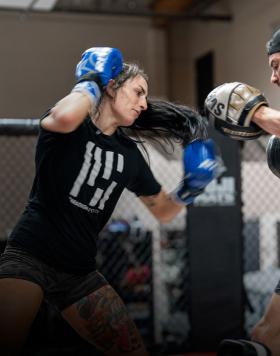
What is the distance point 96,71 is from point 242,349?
3.48 feet

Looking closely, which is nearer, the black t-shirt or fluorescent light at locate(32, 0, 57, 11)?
the black t-shirt

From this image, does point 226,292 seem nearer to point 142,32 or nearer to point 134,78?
point 134,78

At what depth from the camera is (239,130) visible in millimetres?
2096

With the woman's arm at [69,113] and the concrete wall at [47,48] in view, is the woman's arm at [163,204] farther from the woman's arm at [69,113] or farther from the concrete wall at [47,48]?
the concrete wall at [47,48]

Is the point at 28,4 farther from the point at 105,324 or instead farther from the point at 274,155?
the point at 105,324

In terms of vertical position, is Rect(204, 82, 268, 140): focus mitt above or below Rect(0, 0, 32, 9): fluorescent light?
above

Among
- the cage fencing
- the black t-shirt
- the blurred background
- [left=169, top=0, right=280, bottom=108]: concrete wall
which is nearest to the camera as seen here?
the black t-shirt

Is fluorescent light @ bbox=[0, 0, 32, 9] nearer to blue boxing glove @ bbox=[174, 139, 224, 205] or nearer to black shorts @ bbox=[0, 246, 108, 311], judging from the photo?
blue boxing glove @ bbox=[174, 139, 224, 205]

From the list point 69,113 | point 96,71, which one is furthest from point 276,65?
point 69,113

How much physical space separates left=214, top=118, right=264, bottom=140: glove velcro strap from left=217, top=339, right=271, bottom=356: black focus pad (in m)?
0.73

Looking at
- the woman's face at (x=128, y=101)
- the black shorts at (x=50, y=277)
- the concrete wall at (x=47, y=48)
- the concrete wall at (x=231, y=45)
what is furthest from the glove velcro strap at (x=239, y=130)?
the concrete wall at (x=47, y=48)

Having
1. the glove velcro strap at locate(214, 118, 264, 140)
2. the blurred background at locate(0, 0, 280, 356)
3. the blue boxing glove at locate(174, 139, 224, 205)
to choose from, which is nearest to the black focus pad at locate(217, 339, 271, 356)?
the blue boxing glove at locate(174, 139, 224, 205)

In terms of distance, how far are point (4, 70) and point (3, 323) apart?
19.3 ft

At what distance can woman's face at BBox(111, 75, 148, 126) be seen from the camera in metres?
2.04
